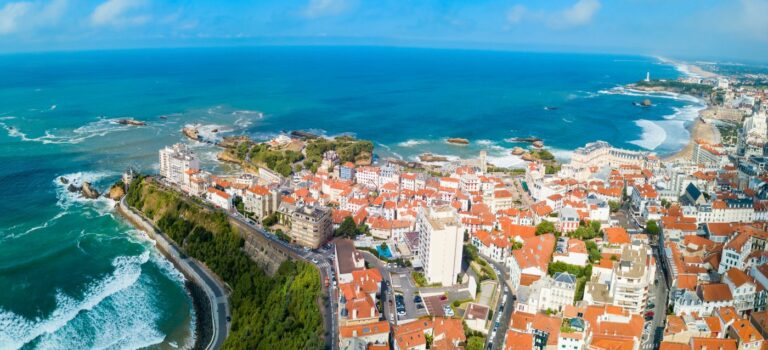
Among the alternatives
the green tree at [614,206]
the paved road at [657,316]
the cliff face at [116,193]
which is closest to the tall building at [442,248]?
the paved road at [657,316]

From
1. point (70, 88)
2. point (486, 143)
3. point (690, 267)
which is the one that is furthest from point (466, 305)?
point (70, 88)

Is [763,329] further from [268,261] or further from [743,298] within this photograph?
[268,261]

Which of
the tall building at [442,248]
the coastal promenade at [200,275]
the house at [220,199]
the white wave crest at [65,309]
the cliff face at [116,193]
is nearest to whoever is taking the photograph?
the white wave crest at [65,309]

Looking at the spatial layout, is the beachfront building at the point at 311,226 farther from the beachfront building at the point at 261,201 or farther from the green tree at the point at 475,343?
the green tree at the point at 475,343

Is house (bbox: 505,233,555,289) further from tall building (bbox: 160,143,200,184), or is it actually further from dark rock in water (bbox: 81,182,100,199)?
dark rock in water (bbox: 81,182,100,199)

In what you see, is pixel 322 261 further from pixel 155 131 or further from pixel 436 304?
pixel 155 131

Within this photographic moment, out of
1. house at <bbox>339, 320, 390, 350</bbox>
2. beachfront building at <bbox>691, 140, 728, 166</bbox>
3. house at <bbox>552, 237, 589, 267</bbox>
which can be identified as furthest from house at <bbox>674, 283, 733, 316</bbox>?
beachfront building at <bbox>691, 140, 728, 166</bbox>

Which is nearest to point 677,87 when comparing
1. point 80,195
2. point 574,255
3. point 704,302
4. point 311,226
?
point 574,255
